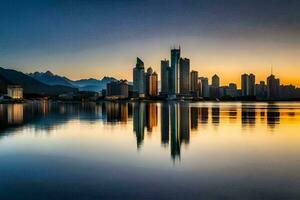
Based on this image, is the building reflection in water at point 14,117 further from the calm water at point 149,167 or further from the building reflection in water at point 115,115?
the calm water at point 149,167

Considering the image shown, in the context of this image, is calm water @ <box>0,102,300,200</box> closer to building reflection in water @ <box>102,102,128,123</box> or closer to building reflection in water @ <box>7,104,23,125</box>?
→ building reflection in water @ <box>7,104,23,125</box>

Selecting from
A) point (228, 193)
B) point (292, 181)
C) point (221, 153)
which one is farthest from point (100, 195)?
point (221, 153)

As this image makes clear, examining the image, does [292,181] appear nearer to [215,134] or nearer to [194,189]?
[194,189]

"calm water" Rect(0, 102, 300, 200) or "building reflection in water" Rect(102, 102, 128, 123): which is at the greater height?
"building reflection in water" Rect(102, 102, 128, 123)

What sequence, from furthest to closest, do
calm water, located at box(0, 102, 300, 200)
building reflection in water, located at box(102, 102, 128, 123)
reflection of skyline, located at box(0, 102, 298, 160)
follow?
building reflection in water, located at box(102, 102, 128, 123)
reflection of skyline, located at box(0, 102, 298, 160)
calm water, located at box(0, 102, 300, 200)

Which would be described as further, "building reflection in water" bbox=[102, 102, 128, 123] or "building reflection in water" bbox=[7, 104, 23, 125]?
"building reflection in water" bbox=[102, 102, 128, 123]

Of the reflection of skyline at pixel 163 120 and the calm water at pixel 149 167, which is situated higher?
the reflection of skyline at pixel 163 120

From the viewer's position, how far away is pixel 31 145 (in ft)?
82.3

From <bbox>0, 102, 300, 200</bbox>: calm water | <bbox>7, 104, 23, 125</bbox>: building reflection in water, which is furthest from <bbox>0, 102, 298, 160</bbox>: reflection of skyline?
<bbox>0, 102, 300, 200</bbox>: calm water

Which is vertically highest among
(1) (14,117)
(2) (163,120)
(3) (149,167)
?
(1) (14,117)

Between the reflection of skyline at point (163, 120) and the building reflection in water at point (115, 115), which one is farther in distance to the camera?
the building reflection in water at point (115, 115)

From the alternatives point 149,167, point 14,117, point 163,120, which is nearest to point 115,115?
point 163,120

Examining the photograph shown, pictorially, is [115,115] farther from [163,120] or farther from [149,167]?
[149,167]

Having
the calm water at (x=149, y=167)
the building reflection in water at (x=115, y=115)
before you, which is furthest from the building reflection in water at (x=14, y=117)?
the calm water at (x=149, y=167)
